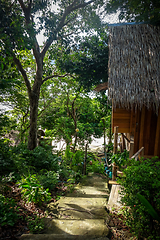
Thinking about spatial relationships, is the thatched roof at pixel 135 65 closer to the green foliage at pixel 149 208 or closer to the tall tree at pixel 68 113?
the green foliage at pixel 149 208

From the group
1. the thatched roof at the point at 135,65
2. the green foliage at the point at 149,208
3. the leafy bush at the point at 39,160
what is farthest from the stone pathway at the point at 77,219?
the thatched roof at the point at 135,65

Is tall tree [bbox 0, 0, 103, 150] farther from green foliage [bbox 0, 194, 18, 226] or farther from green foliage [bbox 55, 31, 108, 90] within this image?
green foliage [bbox 0, 194, 18, 226]

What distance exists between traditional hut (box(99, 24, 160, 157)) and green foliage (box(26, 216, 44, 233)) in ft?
8.75

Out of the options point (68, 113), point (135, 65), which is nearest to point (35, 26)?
point (135, 65)

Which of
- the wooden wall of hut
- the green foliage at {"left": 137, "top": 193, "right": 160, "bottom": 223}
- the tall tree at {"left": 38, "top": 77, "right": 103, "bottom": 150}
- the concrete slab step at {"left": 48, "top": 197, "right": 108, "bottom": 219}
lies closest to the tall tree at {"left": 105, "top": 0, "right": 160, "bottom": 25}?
the wooden wall of hut

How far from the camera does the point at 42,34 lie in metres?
4.87

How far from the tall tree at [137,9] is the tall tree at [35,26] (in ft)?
1.94

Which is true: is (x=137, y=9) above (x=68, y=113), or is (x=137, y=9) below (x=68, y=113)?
above

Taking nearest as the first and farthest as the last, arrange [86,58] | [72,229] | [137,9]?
[72,229], [137,9], [86,58]

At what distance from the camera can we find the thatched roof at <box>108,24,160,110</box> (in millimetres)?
3426

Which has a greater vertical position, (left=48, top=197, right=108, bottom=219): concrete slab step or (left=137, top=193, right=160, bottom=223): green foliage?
(left=137, top=193, right=160, bottom=223): green foliage

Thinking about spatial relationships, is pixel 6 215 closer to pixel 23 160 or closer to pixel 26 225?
pixel 26 225

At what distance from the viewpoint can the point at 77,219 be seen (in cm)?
241

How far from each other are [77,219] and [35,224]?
666 mm
